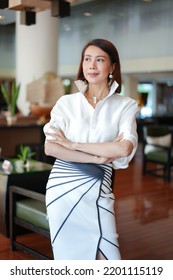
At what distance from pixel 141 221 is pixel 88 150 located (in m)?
2.74

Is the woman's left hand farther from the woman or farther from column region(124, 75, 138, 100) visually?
column region(124, 75, 138, 100)

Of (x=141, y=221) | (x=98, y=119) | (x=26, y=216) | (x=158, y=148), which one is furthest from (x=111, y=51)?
(x=158, y=148)

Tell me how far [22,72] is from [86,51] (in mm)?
8021

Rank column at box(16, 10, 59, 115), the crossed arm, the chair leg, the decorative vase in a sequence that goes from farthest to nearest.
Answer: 1. column at box(16, 10, 59, 115)
2. the decorative vase
3. the chair leg
4. the crossed arm

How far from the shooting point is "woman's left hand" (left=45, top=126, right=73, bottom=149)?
193 cm

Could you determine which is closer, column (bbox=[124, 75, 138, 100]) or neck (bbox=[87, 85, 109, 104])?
neck (bbox=[87, 85, 109, 104])

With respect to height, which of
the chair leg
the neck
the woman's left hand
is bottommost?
the chair leg

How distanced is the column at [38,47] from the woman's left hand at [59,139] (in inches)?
305

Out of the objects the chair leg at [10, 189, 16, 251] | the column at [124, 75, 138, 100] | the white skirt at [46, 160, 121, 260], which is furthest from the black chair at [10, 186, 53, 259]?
the column at [124, 75, 138, 100]

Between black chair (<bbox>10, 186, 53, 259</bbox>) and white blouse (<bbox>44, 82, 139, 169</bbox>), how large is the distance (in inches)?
49.5

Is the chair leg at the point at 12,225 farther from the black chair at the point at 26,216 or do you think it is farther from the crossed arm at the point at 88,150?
the crossed arm at the point at 88,150

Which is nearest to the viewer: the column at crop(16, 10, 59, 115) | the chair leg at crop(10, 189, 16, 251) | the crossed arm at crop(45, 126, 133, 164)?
the crossed arm at crop(45, 126, 133, 164)

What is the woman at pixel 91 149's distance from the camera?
1.92 metres

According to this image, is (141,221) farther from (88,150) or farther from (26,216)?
(88,150)
